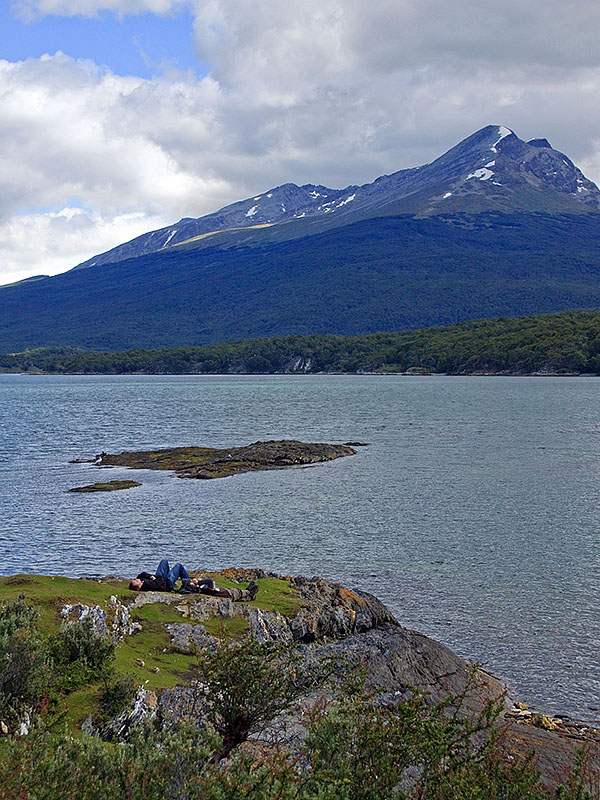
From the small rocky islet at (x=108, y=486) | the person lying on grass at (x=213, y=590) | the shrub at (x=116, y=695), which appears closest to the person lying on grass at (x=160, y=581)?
the person lying on grass at (x=213, y=590)

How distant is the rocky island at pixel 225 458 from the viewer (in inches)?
2039

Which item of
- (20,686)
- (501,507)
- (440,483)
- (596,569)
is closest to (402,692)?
(20,686)

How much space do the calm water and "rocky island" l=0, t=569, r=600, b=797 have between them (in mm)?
1465

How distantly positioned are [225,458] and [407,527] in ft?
80.0

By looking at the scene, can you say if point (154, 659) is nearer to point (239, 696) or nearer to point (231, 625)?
point (231, 625)

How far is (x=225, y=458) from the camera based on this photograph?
54.9 m

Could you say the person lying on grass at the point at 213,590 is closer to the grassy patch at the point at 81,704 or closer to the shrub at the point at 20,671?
the grassy patch at the point at 81,704

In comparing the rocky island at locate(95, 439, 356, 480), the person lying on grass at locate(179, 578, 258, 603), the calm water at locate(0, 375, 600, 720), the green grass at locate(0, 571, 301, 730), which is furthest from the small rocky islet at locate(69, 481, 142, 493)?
the person lying on grass at locate(179, 578, 258, 603)

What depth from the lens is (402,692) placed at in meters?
16.0

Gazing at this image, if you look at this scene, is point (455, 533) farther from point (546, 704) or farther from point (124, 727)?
point (124, 727)

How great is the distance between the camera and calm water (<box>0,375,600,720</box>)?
20406mm

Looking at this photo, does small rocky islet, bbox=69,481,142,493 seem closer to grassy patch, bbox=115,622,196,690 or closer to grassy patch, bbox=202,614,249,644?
grassy patch, bbox=202,614,249,644

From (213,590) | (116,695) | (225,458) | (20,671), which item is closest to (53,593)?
(116,695)

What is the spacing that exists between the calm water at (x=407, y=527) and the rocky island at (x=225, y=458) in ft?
6.98
